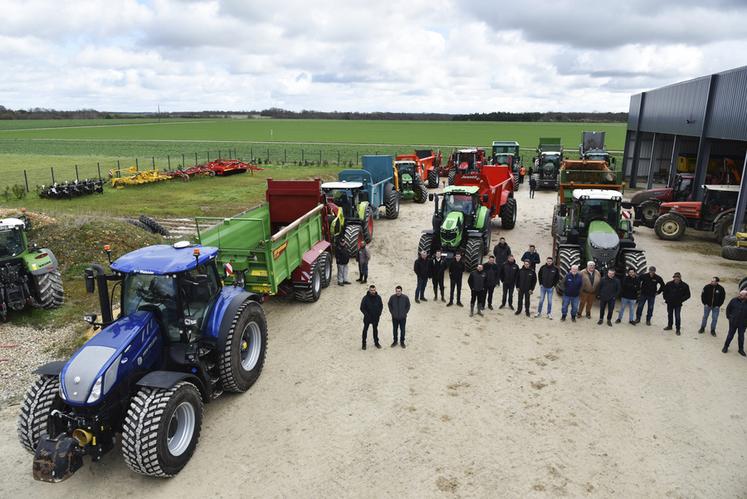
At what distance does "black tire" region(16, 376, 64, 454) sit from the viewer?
546cm

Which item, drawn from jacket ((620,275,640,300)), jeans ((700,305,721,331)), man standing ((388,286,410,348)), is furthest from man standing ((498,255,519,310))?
jeans ((700,305,721,331))

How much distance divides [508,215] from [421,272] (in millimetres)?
7953

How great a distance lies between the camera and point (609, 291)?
9.83m

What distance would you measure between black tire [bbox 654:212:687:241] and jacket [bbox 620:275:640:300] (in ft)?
27.4

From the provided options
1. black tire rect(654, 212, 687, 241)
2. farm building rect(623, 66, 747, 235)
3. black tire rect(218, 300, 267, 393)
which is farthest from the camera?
black tire rect(654, 212, 687, 241)

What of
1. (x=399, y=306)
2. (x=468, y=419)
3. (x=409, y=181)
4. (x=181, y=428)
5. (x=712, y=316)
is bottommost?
(x=468, y=419)

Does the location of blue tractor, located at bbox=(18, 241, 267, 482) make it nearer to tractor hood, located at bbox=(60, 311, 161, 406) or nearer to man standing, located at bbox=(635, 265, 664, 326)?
tractor hood, located at bbox=(60, 311, 161, 406)

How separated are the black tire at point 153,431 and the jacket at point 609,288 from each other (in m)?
7.90

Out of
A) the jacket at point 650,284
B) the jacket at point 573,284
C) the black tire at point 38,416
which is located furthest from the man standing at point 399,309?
the black tire at point 38,416

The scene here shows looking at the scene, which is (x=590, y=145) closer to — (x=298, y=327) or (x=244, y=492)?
(x=298, y=327)

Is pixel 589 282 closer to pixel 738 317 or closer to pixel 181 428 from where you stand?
pixel 738 317

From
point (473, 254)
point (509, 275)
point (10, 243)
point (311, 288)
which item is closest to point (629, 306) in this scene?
point (509, 275)

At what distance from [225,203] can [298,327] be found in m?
14.2

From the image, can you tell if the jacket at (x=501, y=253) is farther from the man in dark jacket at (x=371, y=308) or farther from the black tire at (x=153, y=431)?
the black tire at (x=153, y=431)
